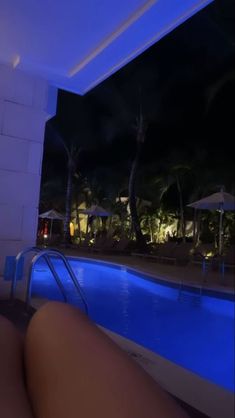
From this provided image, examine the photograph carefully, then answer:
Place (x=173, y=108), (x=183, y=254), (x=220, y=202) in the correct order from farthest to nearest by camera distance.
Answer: (x=173, y=108) → (x=183, y=254) → (x=220, y=202)

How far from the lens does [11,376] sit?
1032mm

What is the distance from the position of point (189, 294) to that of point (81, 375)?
626 centimetres

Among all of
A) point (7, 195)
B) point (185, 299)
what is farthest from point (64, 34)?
point (185, 299)

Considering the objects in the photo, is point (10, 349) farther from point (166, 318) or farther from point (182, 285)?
point (182, 285)

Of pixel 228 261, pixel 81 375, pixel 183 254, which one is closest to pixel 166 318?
pixel 228 261

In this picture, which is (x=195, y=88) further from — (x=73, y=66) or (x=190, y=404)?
(x=190, y=404)

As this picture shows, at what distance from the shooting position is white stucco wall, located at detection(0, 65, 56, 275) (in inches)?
128

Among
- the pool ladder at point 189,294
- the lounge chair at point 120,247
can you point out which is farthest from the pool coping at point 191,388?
the lounge chair at point 120,247

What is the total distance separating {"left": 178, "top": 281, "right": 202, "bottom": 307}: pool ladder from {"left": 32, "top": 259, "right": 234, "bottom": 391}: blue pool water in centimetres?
2

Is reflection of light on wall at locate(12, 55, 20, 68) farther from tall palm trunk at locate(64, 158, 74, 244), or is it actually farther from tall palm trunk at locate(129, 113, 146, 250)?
tall palm trunk at locate(64, 158, 74, 244)

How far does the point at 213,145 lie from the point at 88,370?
18.1 m

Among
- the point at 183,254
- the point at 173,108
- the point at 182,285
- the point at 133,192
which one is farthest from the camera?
the point at 173,108

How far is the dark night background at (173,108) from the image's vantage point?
15562mm

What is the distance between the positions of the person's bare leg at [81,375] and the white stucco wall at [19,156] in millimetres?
2255
